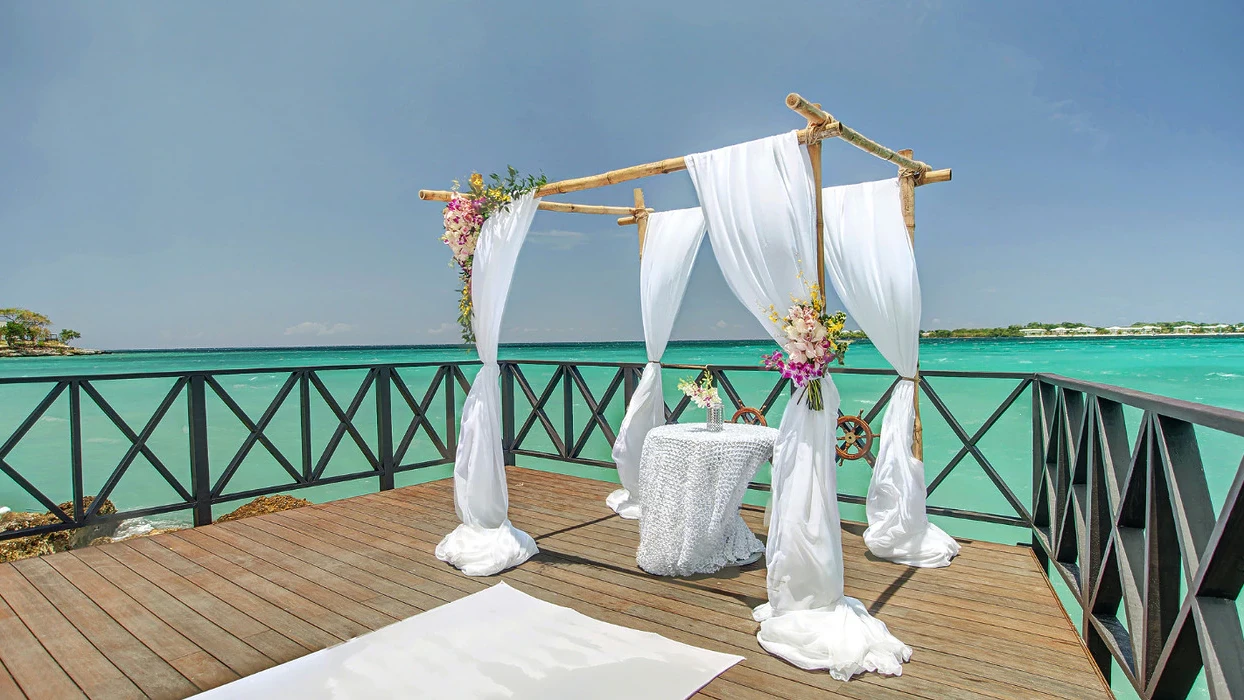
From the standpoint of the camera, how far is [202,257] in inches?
949

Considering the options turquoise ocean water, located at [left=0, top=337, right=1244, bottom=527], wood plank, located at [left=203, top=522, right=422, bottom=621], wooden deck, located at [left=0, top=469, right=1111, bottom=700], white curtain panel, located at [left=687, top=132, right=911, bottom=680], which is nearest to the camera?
wooden deck, located at [left=0, top=469, right=1111, bottom=700]

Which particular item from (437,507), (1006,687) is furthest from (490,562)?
(1006,687)

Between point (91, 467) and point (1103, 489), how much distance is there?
23.1 m

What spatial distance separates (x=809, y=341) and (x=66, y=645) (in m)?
3.36

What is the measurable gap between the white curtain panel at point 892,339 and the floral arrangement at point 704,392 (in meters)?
0.93

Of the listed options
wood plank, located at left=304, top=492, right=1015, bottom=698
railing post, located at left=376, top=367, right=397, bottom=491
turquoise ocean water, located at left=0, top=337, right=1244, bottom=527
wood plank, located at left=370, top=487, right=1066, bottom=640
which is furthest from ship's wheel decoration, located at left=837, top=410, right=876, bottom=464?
railing post, located at left=376, top=367, right=397, bottom=491

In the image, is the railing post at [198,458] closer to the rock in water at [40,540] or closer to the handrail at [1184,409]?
the rock in water at [40,540]

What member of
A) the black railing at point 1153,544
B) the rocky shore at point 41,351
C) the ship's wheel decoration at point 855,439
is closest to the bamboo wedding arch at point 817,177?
the ship's wheel decoration at point 855,439

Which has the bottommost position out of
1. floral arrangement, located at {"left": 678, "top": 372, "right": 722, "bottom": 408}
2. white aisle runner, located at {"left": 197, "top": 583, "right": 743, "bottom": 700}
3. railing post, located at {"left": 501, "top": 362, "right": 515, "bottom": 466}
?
white aisle runner, located at {"left": 197, "top": 583, "right": 743, "bottom": 700}

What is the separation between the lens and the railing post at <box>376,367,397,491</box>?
5.38m

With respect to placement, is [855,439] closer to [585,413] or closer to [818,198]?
[818,198]

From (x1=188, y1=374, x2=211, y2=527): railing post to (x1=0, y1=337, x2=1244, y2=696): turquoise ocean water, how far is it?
1.25 feet

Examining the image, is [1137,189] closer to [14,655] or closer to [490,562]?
[490,562]

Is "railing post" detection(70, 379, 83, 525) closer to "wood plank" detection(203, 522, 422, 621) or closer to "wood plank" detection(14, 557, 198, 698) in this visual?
"wood plank" detection(14, 557, 198, 698)
